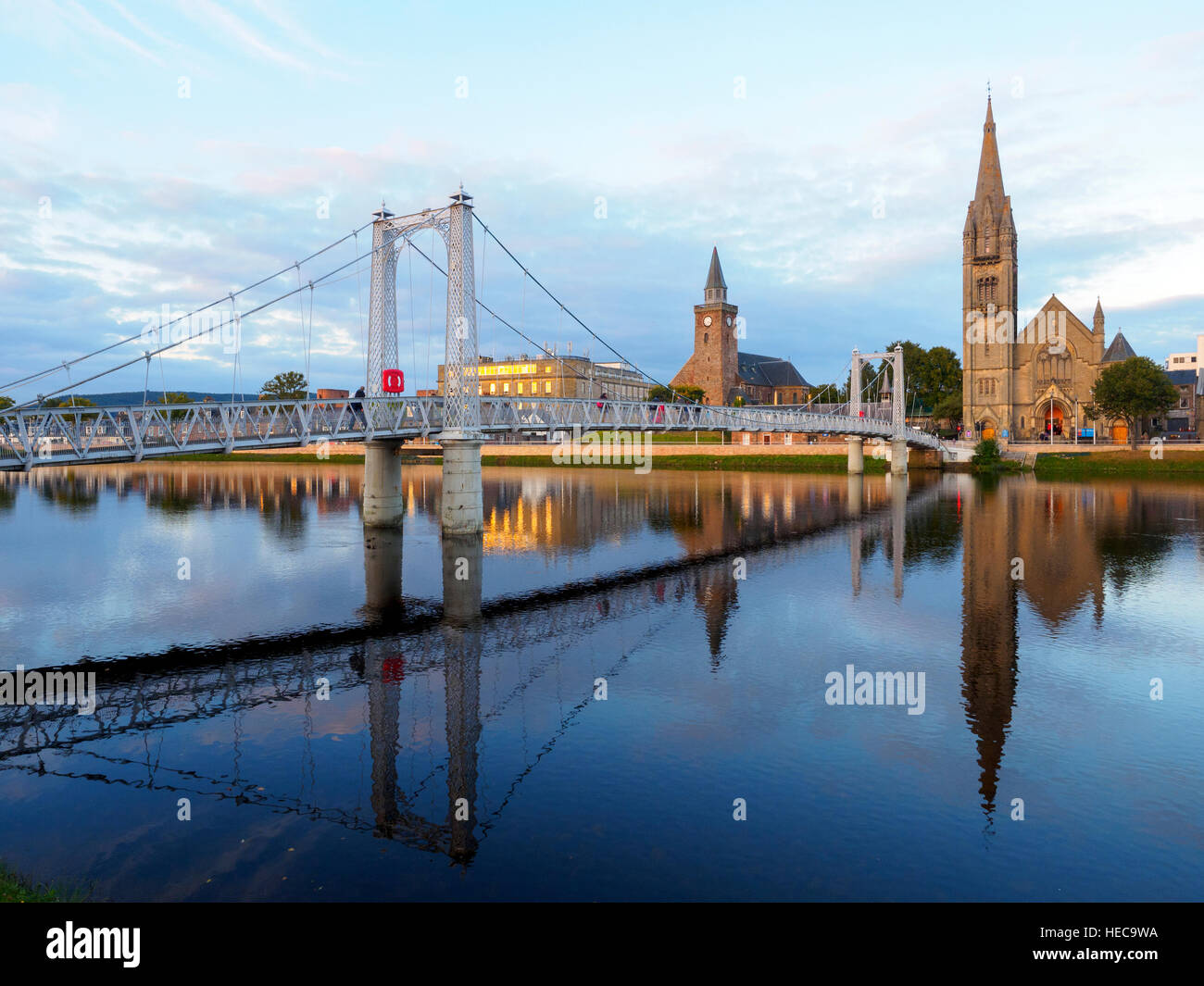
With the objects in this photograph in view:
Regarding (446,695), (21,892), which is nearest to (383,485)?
(446,695)

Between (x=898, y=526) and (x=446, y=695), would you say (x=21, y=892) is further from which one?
(x=898, y=526)

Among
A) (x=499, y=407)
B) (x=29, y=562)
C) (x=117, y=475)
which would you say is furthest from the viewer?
(x=117, y=475)

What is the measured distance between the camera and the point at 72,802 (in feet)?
43.9

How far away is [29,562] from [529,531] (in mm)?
25388

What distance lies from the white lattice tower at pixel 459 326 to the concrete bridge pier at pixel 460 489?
1.26 m

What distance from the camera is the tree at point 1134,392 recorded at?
89000 millimetres

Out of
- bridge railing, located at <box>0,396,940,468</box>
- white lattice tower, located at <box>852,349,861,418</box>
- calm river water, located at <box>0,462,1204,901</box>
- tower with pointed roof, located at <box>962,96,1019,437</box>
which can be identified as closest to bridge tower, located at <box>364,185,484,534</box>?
bridge railing, located at <box>0,396,940,468</box>

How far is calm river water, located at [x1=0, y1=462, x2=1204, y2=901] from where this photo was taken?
37.3 ft

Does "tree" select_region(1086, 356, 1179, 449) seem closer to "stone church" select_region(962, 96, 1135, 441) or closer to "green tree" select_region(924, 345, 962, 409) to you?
"stone church" select_region(962, 96, 1135, 441)

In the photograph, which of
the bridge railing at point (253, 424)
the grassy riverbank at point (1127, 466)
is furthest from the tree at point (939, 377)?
the bridge railing at point (253, 424)

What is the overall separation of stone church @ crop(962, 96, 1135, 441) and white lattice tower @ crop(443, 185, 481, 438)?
92.1m

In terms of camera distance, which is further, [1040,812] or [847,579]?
[847,579]
